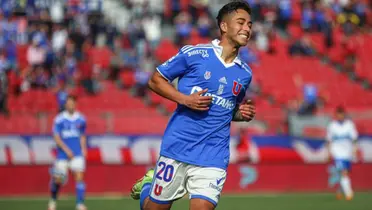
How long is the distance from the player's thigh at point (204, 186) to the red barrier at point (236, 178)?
1329 cm

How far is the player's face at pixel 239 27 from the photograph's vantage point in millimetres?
7504

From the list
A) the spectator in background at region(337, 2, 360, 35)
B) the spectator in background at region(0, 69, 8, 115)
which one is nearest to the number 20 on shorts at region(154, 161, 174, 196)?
the spectator in background at region(0, 69, 8, 115)

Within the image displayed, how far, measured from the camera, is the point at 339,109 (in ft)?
60.4

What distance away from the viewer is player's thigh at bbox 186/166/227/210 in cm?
738

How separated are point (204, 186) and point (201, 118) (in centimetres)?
66

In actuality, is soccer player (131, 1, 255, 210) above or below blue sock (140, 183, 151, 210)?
above

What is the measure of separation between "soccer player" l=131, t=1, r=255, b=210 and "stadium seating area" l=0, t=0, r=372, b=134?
13.1m

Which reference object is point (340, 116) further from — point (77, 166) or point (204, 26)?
point (204, 26)

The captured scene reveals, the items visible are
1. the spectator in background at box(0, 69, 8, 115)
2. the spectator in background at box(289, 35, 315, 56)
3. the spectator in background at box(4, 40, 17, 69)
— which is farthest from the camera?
the spectator in background at box(289, 35, 315, 56)

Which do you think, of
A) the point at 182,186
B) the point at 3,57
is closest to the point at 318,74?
the point at 3,57

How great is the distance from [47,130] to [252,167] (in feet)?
18.6

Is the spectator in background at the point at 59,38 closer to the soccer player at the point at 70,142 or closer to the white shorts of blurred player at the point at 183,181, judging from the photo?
the soccer player at the point at 70,142

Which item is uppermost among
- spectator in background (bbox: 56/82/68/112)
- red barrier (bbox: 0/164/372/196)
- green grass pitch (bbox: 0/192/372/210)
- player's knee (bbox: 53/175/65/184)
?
player's knee (bbox: 53/175/65/184)

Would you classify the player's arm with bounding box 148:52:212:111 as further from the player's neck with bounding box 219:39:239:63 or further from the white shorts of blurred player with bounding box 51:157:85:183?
the white shorts of blurred player with bounding box 51:157:85:183
